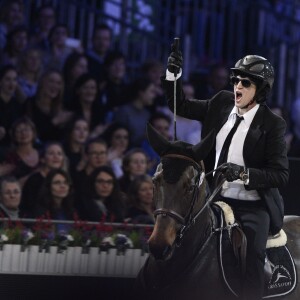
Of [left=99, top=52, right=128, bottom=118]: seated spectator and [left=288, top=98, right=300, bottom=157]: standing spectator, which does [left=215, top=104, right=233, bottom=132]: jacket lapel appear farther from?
[left=288, top=98, right=300, bottom=157]: standing spectator

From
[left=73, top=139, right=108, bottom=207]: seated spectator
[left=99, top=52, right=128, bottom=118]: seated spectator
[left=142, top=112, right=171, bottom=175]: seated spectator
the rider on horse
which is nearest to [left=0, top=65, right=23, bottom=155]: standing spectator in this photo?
[left=73, top=139, right=108, bottom=207]: seated spectator

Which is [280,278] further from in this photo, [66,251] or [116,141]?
[116,141]

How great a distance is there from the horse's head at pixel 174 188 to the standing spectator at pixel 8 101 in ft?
17.4

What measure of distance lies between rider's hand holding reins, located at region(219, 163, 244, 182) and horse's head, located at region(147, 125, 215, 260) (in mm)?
137

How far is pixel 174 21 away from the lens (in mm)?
14570

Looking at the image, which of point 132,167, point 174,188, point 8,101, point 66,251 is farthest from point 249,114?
point 8,101

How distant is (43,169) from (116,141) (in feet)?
4.23

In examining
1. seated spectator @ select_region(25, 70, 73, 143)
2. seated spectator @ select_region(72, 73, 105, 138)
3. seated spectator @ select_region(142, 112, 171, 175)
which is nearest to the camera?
seated spectator @ select_region(25, 70, 73, 143)

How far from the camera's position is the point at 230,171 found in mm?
6219

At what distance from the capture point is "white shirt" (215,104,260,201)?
21.6 feet

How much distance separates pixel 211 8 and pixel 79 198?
4.46 metres

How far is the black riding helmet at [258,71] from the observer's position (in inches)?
259

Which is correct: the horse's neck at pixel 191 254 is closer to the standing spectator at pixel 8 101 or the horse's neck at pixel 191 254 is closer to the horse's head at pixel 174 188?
the horse's head at pixel 174 188

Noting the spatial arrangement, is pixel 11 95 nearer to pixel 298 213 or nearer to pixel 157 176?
pixel 298 213
